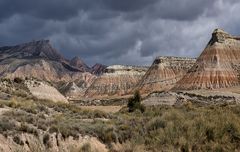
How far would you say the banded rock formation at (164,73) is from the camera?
6555 inches

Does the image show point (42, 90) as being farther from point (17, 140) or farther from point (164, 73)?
point (164, 73)

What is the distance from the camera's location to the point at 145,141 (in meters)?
20.0

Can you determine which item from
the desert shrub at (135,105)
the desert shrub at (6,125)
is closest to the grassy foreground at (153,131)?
the desert shrub at (6,125)

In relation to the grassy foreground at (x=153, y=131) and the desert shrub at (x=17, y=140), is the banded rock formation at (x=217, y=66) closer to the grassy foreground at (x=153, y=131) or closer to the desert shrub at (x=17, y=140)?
the grassy foreground at (x=153, y=131)

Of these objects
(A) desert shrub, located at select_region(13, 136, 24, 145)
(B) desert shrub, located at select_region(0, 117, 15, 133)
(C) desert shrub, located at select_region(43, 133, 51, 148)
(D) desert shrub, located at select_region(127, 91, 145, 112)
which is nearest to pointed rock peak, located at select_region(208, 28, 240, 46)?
(D) desert shrub, located at select_region(127, 91, 145, 112)

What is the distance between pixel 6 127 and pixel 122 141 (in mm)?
5286

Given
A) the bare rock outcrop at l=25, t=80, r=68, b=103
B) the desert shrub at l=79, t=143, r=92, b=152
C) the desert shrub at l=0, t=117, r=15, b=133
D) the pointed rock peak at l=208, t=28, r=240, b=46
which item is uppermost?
the pointed rock peak at l=208, t=28, r=240, b=46

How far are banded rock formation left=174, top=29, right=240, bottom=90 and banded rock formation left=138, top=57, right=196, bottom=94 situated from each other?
29731 mm

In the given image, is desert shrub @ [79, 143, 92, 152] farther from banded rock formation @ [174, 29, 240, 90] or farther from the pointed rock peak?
the pointed rock peak

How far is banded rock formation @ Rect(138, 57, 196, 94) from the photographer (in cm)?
16650

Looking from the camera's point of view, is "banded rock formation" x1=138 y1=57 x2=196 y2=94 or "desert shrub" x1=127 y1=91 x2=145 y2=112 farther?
"banded rock formation" x1=138 y1=57 x2=196 y2=94

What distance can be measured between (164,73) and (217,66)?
41480mm

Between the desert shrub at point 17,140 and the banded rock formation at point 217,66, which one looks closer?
the desert shrub at point 17,140

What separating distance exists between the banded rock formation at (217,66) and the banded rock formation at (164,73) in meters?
29.7
